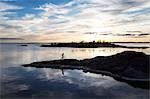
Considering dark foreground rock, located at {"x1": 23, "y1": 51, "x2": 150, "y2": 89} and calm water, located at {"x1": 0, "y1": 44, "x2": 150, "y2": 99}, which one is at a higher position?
dark foreground rock, located at {"x1": 23, "y1": 51, "x2": 150, "y2": 89}

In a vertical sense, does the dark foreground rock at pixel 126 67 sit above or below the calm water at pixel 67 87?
above

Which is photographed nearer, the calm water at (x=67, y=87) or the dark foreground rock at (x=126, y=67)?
the calm water at (x=67, y=87)

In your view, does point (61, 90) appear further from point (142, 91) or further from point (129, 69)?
point (129, 69)

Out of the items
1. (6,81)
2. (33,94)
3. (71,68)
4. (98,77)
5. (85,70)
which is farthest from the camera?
(71,68)

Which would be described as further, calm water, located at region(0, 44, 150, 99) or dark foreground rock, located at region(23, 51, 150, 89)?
dark foreground rock, located at region(23, 51, 150, 89)

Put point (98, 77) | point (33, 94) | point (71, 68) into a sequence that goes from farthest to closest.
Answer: point (71, 68) → point (98, 77) → point (33, 94)

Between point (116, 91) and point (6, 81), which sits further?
point (6, 81)

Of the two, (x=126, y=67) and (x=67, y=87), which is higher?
(x=126, y=67)

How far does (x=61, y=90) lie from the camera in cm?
2888

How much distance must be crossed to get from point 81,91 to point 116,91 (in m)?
4.12

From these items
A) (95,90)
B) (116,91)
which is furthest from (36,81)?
(116,91)

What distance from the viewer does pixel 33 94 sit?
26250 mm

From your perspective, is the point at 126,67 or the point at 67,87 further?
the point at 126,67

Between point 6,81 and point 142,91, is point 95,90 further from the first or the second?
point 6,81
